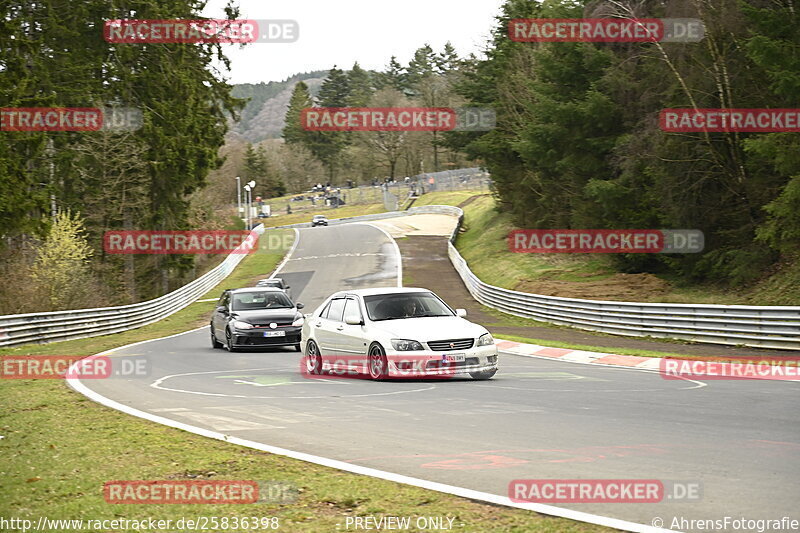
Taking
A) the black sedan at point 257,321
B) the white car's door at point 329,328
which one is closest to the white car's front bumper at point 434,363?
the white car's door at point 329,328

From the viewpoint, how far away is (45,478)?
7324 mm

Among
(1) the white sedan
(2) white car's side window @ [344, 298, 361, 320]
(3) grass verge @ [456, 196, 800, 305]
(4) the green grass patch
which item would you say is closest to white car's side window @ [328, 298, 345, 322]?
(1) the white sedan

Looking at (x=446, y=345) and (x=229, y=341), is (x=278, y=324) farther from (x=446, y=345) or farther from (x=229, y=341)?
→ (x=446, y=345)

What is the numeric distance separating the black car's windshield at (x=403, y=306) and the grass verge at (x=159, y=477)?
17.0 ft

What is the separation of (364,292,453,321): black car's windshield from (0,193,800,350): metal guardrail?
8455 millimetres

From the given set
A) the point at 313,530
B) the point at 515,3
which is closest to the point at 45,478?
the point at 313,530

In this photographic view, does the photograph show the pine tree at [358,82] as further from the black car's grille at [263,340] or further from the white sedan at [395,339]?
the white sedan at [395,339]

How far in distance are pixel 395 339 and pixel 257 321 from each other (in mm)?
9388

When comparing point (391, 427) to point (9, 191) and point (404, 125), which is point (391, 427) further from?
point (404, 125)

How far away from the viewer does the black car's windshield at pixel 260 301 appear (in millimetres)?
24266

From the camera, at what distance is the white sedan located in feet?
46.8

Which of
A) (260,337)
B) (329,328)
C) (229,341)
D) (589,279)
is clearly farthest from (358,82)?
(329,328)

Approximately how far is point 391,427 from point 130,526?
4.37 meters

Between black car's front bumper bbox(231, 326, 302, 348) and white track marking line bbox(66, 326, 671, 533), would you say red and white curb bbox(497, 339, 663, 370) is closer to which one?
black car's front bumper bbox(231, 326, 302, 348)
